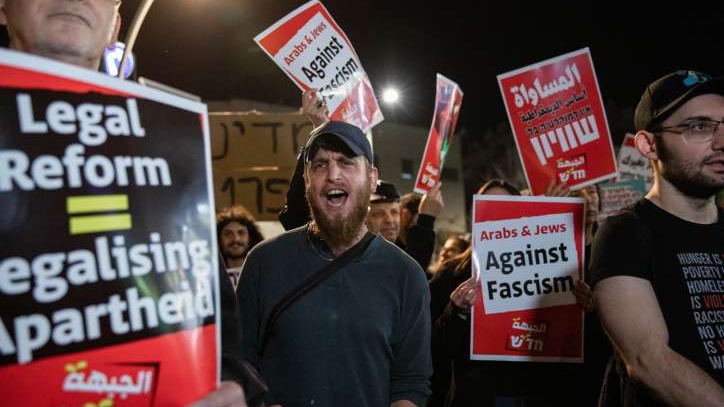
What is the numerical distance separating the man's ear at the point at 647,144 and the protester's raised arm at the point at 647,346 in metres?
0.59

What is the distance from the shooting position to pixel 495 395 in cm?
356

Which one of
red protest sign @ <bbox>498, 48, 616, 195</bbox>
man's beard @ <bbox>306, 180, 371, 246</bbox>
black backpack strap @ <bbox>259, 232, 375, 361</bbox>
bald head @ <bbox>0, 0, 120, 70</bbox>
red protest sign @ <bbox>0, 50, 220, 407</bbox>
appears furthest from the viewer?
red protest sign @ <bbox>498, 48, 616, 195</bbox>

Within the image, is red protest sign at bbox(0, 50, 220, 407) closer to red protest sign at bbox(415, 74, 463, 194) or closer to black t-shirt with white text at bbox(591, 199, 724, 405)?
black t-shirt with white text at bbox(591, 199, 724, 405)

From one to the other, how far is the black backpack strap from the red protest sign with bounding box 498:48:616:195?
211 centimetres

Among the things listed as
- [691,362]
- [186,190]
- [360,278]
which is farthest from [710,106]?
[186,190]

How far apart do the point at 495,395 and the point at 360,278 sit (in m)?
1.53

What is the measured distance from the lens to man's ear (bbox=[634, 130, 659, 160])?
2.51m

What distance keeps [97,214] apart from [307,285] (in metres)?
1.43

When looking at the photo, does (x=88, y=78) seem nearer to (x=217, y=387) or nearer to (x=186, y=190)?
(x=186, y=190)

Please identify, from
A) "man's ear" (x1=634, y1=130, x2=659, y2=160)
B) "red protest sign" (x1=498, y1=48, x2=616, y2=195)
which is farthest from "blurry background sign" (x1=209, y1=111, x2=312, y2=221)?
"man's ear" (x1=634, y1=130, x2=659, y2=160)

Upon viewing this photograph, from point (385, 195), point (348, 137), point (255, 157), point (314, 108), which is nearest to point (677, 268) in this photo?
Result: point (348, 137)

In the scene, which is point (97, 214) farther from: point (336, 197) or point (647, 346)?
point (647, 346)

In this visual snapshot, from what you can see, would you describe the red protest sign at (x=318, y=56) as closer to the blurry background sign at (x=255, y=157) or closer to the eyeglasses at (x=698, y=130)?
the blurry background sign at (x=255, y=157)

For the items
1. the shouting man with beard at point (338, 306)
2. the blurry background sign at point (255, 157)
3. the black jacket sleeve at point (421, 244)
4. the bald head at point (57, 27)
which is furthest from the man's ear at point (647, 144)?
the blurry background sign at point (255, 157)
